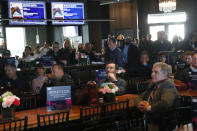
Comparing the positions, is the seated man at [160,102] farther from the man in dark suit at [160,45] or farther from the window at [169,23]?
the window at [169,23]

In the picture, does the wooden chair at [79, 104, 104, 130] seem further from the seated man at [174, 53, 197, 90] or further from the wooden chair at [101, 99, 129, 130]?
the seated man at [174, 53, 197, 90]

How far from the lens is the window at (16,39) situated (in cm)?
1627

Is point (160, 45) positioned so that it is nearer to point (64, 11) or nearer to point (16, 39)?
point (64, 11)

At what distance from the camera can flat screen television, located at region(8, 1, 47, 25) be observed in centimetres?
848

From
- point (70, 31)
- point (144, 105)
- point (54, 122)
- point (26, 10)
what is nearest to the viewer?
point (54, 122)

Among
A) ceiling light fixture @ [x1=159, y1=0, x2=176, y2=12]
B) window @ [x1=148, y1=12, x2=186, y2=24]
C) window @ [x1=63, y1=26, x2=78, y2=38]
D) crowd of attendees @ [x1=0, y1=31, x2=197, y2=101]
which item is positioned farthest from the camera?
window @ [x1=63, y1=26, x2=78, y2=38]

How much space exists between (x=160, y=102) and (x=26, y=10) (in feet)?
19.4

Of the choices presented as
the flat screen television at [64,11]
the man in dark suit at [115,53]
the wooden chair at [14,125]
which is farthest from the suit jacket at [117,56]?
the wooden chair at [14,125]

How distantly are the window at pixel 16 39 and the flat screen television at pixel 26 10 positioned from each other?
774 cm

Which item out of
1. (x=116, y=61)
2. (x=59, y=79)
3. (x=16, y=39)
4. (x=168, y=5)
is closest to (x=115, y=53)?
(x=116, y=61)

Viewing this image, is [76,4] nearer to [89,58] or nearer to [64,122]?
[89,58]

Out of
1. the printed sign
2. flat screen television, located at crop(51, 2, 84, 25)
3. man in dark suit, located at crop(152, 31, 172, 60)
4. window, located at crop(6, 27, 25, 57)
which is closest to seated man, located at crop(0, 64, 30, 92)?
the printed sign

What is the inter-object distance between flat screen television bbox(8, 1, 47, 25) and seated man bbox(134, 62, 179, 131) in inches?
210

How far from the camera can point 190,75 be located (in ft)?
17.1
